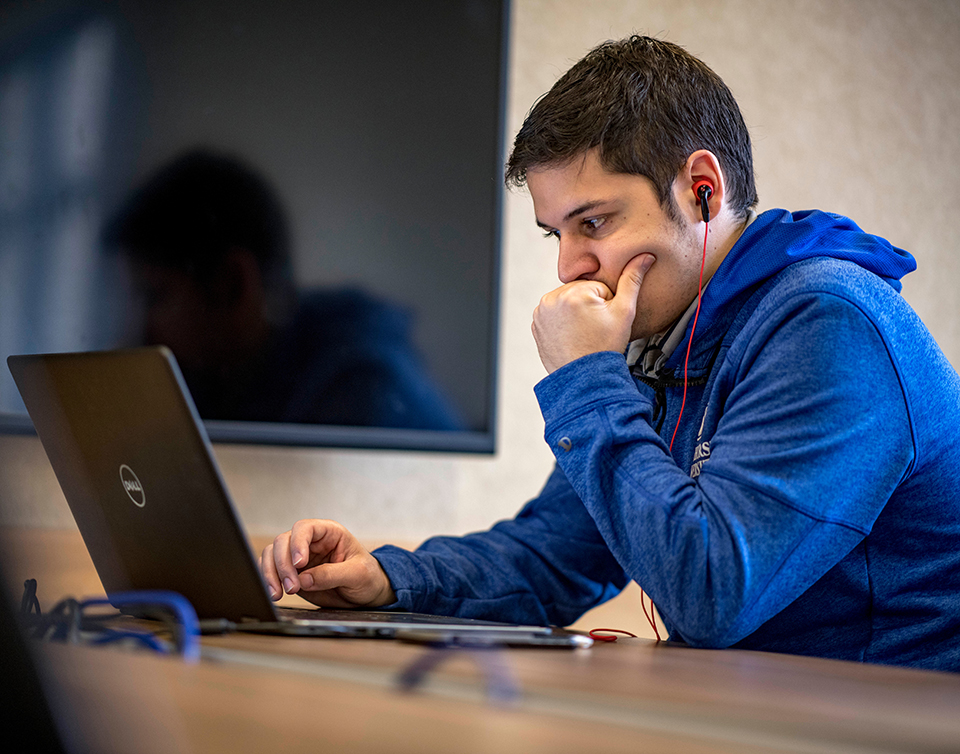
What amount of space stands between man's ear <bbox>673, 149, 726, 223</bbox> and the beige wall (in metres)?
0.90

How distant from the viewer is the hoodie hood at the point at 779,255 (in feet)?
3.06

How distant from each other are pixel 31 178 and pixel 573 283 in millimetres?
1075

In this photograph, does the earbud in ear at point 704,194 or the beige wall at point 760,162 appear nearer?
the earbud in ear at point 704,194

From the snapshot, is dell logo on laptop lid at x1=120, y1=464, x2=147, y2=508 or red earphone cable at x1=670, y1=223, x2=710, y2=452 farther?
red earphone cable at x1=670, y1=223, x2=710, y2=452

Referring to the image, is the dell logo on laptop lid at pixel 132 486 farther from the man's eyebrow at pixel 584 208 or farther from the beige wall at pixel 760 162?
the beige wall at pixel 760 162

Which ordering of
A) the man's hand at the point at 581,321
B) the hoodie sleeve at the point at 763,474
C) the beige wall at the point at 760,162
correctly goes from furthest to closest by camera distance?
the beige wall at the point at 760,162, the man's hand at the point at 581,321, the hoodie sleeve at the point at 763,474

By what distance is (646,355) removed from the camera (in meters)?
1.11

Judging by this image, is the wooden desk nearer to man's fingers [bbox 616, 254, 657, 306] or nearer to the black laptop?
the black laptop

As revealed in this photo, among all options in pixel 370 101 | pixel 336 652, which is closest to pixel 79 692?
pixel 336 652

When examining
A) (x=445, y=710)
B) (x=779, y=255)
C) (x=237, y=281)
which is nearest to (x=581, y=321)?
(x=779, y=255)

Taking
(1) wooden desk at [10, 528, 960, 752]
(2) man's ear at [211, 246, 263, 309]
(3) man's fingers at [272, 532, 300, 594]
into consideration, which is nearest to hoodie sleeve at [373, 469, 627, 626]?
(3) man's fingers at [272, 532, 300, 594]

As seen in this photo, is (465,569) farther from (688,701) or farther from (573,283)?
(688,701)

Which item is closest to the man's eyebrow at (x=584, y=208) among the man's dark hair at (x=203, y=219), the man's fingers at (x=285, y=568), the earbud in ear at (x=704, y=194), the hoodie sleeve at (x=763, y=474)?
the earbud in ear at (x=704, y=194)

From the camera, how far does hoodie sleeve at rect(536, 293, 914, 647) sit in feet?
2.40
